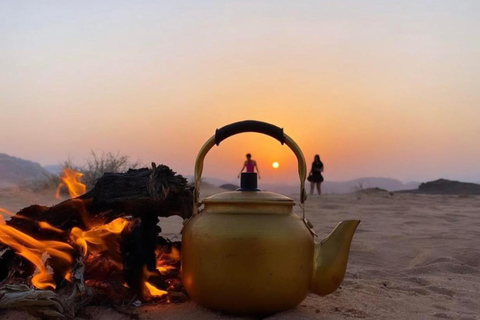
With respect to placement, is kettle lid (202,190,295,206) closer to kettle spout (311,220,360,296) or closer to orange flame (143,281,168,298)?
kettle spout (311,220,360,296)

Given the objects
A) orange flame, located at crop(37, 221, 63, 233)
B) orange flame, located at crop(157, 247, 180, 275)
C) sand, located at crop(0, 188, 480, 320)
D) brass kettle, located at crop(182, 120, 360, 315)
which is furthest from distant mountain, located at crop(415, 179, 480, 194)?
orange flame, located at crop(37, 221, 63, 233)

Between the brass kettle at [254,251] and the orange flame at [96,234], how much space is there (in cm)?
59

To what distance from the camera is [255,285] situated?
2316mm

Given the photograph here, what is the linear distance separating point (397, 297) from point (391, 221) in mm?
4681

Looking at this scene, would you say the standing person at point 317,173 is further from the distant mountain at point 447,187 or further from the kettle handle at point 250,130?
the kettle handle at point 250,130

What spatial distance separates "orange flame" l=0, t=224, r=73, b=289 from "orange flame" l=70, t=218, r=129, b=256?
0.28 feet

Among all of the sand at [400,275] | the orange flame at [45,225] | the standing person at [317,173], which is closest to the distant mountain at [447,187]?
the standing person at [317,173]

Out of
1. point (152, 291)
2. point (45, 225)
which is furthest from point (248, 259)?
point (45, 225)

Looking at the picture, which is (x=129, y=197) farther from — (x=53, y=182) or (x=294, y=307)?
(x=53, y=182)

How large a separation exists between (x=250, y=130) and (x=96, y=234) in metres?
1.13

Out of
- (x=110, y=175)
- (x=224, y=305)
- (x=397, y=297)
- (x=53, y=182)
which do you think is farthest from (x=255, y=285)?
(x=53, y=182)

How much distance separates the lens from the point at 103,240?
2877 mm

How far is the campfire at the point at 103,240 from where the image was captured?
2.73 m

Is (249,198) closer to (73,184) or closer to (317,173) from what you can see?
(73,184)
